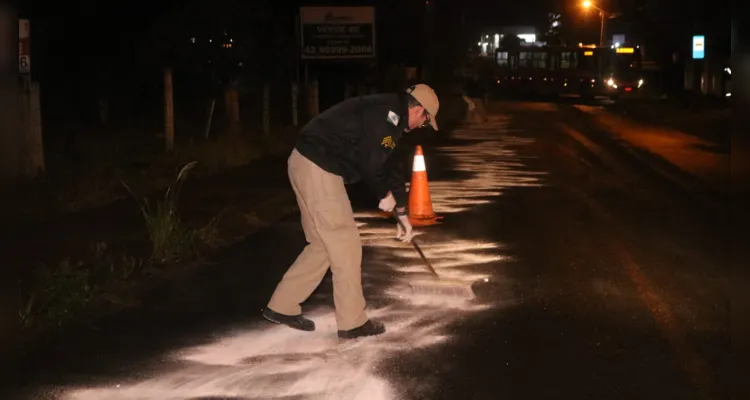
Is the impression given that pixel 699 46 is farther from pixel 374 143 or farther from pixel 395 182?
pixel 374 143

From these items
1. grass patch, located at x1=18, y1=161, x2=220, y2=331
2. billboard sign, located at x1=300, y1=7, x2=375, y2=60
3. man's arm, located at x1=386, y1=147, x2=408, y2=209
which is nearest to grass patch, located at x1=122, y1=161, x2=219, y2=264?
grass patch, located at x1=18, y1=161, x2=220, y2=331

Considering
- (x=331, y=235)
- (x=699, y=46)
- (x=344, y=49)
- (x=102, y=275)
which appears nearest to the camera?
(x=331, y=235)

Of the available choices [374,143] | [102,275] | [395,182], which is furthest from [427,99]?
[102,275]

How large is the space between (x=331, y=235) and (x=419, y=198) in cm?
573

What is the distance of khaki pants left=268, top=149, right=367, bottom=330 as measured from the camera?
6848 mm

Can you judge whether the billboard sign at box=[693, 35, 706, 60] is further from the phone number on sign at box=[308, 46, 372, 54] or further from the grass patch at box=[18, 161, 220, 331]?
the grass patch at box=[18, 161, 220, 331]

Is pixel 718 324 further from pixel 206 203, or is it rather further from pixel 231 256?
pixel 206 203

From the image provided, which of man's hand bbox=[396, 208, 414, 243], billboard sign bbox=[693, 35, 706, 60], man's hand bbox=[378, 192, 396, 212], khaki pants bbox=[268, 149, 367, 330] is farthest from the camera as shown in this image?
billboard sign bbox=[693, 35, 706, 60]

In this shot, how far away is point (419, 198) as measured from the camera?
12.6 m

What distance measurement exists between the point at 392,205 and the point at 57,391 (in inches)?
94.8

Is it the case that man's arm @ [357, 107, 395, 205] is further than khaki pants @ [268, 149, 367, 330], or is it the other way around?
khaki pants @ [268, 149, 367, 330]

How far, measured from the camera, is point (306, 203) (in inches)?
273

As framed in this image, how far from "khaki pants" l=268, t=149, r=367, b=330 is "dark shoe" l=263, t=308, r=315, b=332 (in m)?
0.32

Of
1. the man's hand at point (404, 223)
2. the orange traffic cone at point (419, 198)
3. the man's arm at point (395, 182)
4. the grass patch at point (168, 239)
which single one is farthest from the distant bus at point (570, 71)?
the man's arm at point (395, 182)
